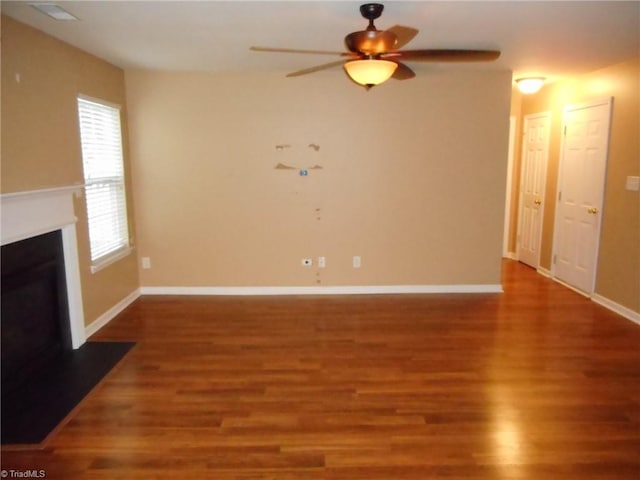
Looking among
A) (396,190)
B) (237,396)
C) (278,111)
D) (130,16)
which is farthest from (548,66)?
Answer: (237,396)

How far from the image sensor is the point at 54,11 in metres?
2.79

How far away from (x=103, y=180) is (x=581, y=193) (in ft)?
16.8

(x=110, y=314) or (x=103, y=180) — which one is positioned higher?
(x=103, y=180)

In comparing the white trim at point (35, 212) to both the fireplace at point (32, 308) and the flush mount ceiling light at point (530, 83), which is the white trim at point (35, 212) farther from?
the flush mount ceiling light at point (530, 83)

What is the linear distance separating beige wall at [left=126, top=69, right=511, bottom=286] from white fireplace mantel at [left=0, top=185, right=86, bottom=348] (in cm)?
138

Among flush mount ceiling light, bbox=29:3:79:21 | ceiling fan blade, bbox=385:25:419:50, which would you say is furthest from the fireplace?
ceiling fan blade, bbox=385:25:419:50

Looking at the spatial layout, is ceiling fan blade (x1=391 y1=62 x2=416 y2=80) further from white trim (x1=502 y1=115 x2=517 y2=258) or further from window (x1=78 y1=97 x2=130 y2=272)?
white trim (x1=502 y1=115 x2=517 y2=258)

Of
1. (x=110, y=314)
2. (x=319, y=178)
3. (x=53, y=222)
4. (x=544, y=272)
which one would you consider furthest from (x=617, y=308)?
(x=53, y=222)

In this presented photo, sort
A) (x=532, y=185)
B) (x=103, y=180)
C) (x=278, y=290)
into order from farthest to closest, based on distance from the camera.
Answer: (x=532, y=185), (x=278, y=290), (x=103, y=180)

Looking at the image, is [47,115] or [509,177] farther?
[509,177]

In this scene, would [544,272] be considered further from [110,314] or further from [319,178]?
[110,314]

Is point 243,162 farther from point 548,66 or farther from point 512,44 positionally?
point 548,66

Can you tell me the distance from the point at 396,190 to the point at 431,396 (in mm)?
2620

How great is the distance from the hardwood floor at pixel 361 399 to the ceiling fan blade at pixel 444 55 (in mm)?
2137
